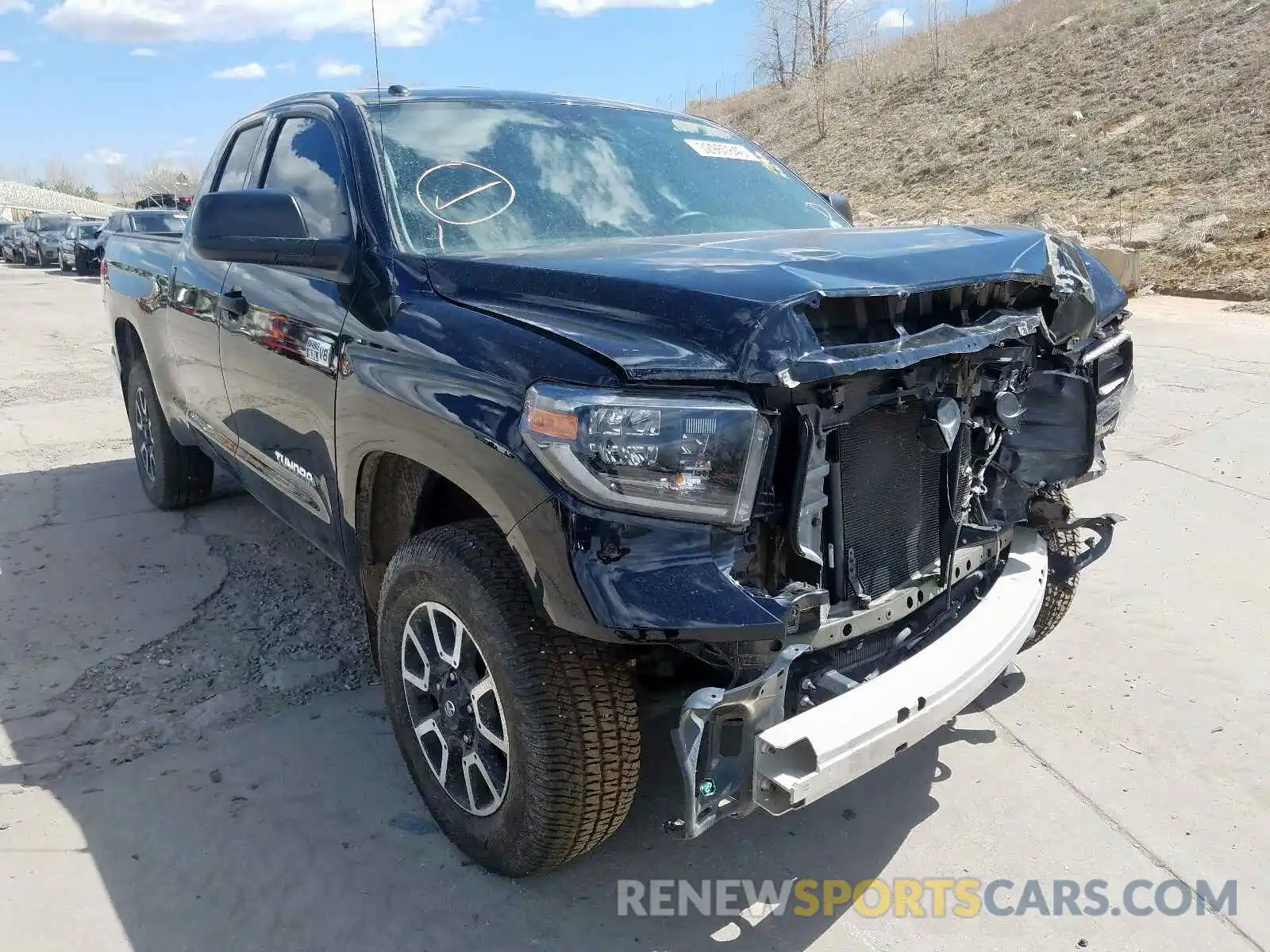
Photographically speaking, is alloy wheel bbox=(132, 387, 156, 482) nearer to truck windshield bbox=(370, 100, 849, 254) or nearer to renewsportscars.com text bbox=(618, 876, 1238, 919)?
truck windshield bbox=(370, 100, 849, 254)

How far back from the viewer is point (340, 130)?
3.03m

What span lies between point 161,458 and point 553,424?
384 cm

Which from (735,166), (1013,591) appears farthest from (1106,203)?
(1013,591)

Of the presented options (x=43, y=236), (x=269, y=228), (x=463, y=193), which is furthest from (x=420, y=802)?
(x=43, y=236)

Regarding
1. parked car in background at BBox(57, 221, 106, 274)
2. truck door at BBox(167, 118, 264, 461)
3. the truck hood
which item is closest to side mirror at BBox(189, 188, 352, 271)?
the truck hood

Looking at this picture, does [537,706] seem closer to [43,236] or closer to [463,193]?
[463,193]

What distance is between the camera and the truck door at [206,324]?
3.72 m

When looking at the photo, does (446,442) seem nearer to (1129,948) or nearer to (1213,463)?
(1129,948)

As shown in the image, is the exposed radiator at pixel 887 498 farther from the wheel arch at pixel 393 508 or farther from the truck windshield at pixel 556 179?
the truck windshield at pixel 556 179

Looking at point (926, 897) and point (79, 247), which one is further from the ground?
point (79, 247)

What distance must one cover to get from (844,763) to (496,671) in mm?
773

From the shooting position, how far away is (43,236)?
27.3 metres

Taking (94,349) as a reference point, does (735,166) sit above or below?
above

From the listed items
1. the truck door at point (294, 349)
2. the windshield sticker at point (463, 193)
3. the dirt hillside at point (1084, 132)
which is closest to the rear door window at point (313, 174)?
the truck door at point (294, 349)
